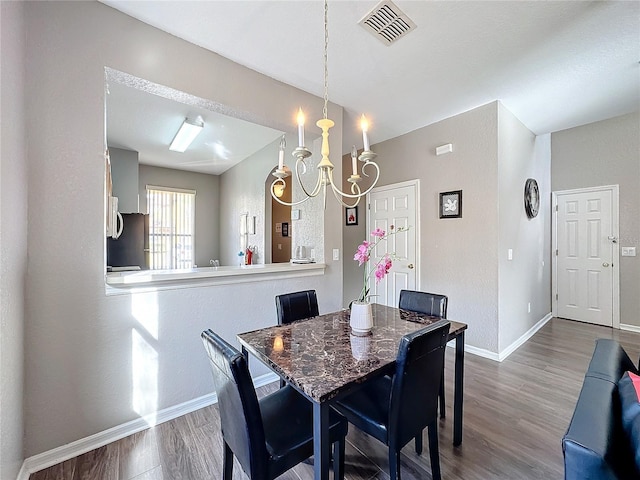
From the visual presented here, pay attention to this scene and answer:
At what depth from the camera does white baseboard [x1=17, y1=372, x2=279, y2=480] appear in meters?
1.55

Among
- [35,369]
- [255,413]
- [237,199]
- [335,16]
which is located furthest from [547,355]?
[237,199]

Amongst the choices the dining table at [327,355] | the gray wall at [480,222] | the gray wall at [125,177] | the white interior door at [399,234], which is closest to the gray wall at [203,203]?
the gray wall at [125,177]

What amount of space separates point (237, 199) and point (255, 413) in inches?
201

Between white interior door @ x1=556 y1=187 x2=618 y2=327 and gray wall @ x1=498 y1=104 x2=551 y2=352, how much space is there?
25 centimetres

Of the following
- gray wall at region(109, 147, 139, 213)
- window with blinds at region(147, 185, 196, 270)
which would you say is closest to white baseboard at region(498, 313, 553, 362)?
gray wall at region(109, 147, 139, 213)

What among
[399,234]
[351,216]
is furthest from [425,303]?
[351,216]

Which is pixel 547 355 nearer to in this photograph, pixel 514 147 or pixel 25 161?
pixel 514 147

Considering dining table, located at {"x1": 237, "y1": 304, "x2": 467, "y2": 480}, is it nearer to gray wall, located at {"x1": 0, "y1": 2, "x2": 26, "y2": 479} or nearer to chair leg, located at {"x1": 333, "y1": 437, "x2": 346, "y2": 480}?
chair leg, located at {"x1": 333, "y1": 437, "x2": 346, "y2": 480}

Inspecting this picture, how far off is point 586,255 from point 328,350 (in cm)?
502

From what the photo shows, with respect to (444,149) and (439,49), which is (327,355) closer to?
(439,49)

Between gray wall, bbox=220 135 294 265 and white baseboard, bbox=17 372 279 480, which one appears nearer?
white baseboard, bbox=17 372 279 480

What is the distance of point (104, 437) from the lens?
5.75 feet

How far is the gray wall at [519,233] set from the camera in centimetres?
306

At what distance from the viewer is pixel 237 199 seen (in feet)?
18.7
